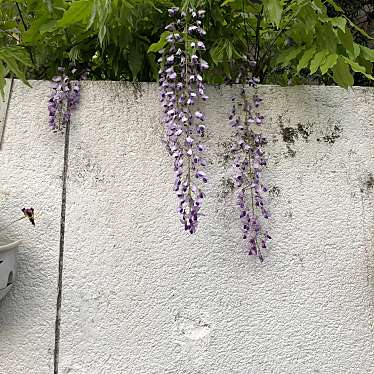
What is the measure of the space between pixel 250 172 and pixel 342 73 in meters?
0.58

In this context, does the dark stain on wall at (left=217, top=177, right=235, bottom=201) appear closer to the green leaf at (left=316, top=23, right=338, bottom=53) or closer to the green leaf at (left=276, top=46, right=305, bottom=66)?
the green leaf at (left=276, top=46, right=305, bottom=66)

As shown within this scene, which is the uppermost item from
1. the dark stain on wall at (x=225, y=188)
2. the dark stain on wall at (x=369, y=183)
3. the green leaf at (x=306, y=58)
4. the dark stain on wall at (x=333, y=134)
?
the green leaf at (x=306, y=58)

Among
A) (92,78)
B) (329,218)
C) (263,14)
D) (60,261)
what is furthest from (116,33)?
(329,218)

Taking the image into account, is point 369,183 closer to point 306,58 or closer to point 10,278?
point 306,58

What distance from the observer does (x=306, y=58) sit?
7.22ft

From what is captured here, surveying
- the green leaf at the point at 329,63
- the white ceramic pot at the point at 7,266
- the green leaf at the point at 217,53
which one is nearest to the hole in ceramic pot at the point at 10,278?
the white ceramic pot at the point at 7,266

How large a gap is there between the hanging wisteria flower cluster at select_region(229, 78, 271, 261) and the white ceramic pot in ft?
3.16

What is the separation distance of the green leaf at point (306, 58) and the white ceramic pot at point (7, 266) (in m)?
1.42

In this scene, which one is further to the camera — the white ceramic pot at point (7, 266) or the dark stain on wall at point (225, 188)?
the dark stain on wall at point (225, 188)

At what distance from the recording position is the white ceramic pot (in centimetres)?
190

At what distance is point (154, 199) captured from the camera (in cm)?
222

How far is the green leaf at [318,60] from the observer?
2.10 m

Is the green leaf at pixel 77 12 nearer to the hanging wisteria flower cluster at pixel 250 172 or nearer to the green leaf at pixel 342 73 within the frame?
the hanging wisteria flower cluster at pixel 250 172

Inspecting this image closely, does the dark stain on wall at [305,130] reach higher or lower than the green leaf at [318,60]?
lower
